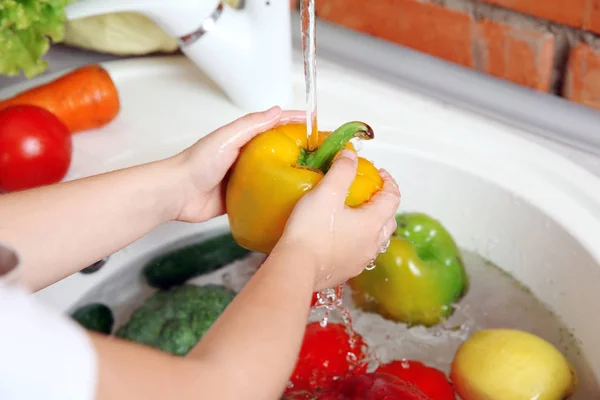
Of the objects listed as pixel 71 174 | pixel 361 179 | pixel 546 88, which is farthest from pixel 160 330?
pixel 546 88

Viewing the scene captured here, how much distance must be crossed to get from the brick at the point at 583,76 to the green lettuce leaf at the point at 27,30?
0.56 m

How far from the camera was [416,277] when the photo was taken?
28.6 inches

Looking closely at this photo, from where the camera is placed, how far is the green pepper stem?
551mm

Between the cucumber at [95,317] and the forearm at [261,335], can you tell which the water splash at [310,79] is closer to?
the forearm at [261,335]

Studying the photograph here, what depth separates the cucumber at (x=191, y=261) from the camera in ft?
2.56

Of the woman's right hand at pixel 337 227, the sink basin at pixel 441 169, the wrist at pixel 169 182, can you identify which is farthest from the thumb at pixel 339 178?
the sink basin at pixel 441 169

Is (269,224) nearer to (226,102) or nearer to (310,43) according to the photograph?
(310,43)

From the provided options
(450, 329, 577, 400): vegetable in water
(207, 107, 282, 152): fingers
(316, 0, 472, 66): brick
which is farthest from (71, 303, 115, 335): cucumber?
(316, 0, 472, 66): brick

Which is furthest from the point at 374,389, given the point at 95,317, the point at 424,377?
the point at 95,317

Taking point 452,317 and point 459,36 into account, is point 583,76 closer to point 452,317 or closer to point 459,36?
point 459,36

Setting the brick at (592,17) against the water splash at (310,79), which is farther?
the brick at (592,17)

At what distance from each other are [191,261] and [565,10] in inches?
19.5

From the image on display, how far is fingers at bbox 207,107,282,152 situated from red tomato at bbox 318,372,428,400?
0.74ft

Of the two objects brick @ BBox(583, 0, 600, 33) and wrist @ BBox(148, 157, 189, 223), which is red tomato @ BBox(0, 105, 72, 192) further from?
brick @ BBox(583, 0, 600, 33)
